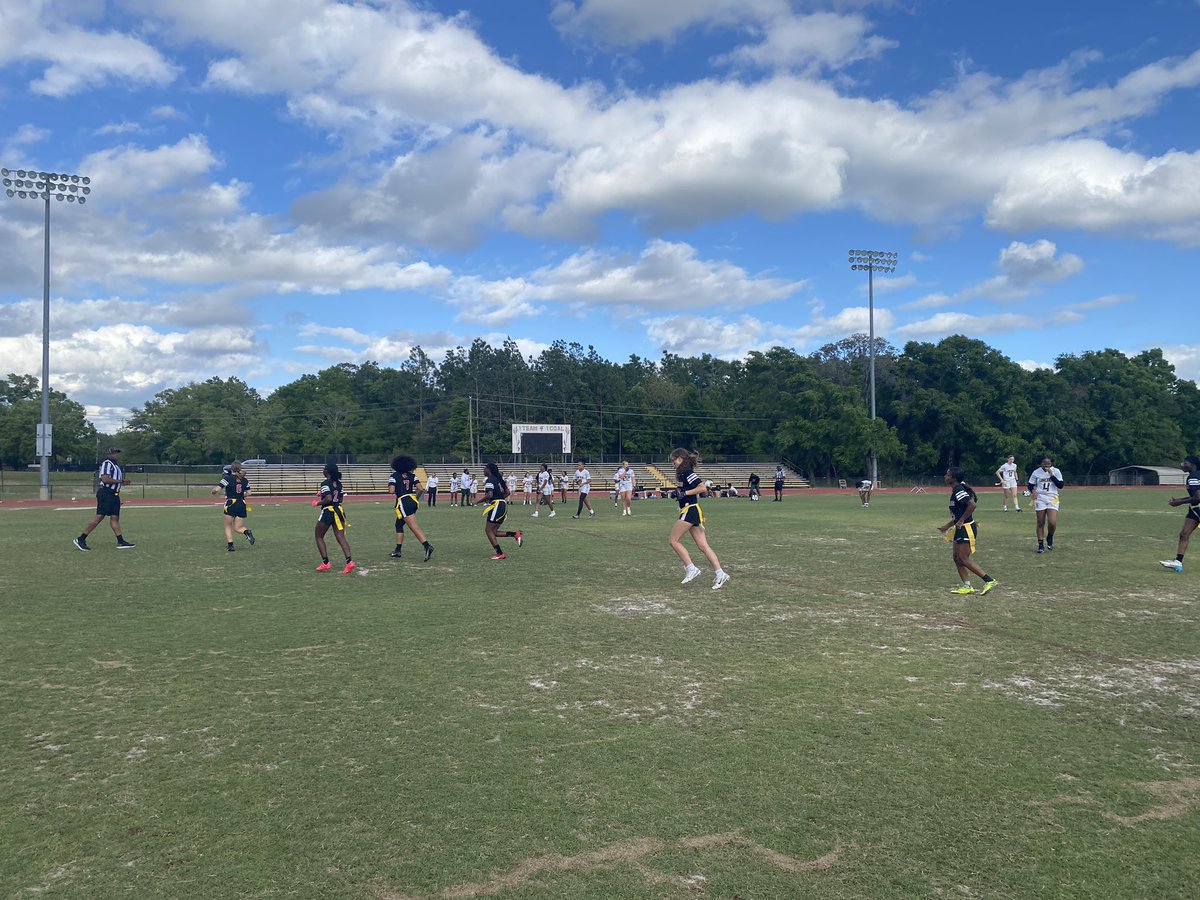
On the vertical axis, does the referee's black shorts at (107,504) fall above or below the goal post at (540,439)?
below

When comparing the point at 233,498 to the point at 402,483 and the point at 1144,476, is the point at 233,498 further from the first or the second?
the point at 1144,476

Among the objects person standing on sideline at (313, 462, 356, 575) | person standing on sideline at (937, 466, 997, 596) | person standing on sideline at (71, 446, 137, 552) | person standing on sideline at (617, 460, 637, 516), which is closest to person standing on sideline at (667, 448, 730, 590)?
person standing on sideline at (937, 466, 997, 596)

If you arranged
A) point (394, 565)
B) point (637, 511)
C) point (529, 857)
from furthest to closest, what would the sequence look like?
point (637, 511) < point (394, 565) < point (529, 857)

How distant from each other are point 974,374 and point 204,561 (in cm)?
7251

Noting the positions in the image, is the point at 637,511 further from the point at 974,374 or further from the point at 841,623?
the point at 974,374

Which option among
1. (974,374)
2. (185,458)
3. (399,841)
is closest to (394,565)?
(399,841)

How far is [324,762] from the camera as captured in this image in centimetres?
486

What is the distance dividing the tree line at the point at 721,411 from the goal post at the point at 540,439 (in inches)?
866

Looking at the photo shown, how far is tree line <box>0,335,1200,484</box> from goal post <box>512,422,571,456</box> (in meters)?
22.0

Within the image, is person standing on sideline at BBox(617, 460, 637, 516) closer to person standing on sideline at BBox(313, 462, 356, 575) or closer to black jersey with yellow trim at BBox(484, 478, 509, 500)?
black jersey with yellow trim at BBox(484, 478, 509, 500)

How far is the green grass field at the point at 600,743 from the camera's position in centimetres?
370

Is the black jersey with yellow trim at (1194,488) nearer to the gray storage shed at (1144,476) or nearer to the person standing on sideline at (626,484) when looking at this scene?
the person standing on sideline at (626,484)

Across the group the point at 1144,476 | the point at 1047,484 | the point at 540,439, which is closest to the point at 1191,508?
the point at 1047,484

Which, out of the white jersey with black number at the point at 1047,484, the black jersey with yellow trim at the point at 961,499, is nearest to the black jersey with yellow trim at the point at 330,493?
the black jersey with yellow trim at the point at 961,499
